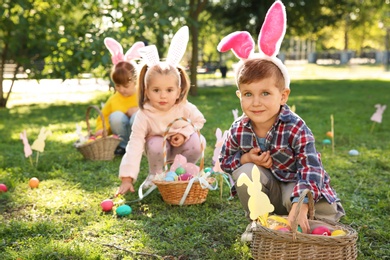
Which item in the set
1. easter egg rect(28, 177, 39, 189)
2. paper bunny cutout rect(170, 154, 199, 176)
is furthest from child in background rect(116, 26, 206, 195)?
easter egg rect(28, 177, 39, 189)

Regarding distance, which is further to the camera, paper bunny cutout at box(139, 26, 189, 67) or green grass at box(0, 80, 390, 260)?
paper bunny cutout at box(139, 26, 189, 67)

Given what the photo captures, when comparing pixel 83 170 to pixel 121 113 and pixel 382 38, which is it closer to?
pixel 121 113

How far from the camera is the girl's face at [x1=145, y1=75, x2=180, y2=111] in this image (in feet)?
12.4

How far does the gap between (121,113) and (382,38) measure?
52.2m

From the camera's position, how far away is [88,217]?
328 cm

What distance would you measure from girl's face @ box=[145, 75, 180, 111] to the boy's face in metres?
1.18

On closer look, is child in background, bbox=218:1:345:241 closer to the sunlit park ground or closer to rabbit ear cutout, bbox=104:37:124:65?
rabbit ear cutout, bbox=104:37:124:65

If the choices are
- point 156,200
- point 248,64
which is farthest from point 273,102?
point 156,200

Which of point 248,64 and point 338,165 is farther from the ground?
point 248,64

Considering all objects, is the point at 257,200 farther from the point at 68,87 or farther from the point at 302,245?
the point at 68,87

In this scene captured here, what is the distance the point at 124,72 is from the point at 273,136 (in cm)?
272

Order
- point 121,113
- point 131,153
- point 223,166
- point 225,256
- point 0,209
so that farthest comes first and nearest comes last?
point 121,113, point 131,153, point 0,209, point 223,166, point 225,256

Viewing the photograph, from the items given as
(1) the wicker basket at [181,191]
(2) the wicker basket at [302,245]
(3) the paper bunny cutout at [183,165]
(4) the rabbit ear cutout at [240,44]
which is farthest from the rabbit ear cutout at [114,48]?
(2) the wicker basket at [302,245]

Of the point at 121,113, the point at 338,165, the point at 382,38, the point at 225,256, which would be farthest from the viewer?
the point at 382,38
